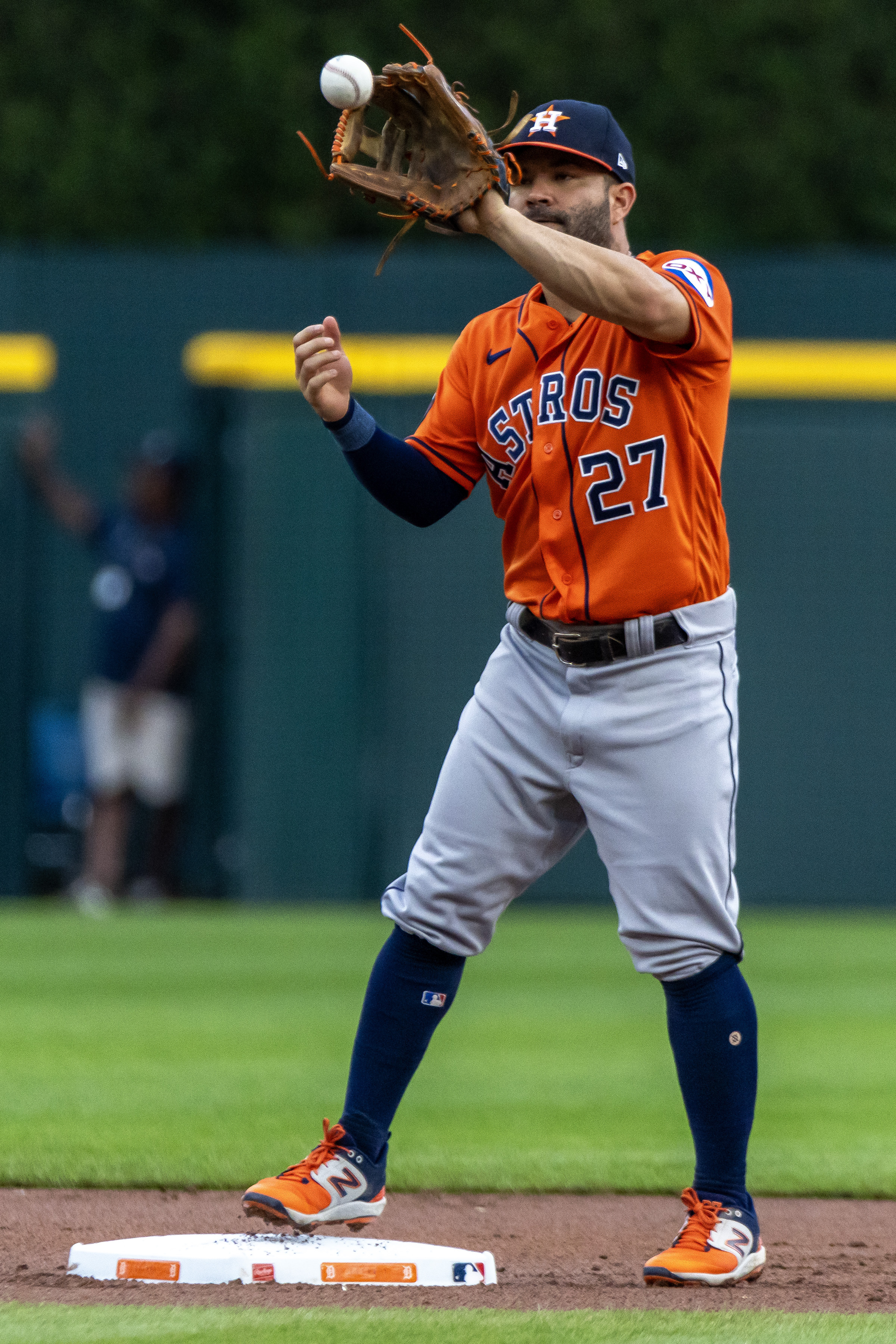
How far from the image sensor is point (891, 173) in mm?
18000

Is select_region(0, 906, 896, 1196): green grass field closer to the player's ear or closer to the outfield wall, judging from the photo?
the outfield wall

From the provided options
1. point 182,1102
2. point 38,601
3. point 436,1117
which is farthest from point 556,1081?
point 38,601

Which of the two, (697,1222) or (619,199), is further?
(619,199)

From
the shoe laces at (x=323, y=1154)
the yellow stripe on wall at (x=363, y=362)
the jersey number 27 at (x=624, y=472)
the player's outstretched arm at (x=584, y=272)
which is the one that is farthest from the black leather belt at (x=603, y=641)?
the yellow stripe on wall at (x=363, y=362)

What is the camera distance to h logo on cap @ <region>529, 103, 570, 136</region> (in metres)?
3.43

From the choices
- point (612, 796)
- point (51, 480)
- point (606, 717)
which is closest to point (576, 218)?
point (606, 717)

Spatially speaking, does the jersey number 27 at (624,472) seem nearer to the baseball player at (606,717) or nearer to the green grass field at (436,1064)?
the baseball player at (606,717)

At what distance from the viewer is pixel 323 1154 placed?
3510 mm

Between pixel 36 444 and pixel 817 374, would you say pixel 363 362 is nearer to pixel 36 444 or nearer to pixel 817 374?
pixel 36 444

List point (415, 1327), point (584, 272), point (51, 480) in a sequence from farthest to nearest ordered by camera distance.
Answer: point (51, 480) → point (584, 272) → point (415, 1327)

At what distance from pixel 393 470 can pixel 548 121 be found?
0.68 metres

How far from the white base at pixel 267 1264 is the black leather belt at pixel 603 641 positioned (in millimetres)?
993

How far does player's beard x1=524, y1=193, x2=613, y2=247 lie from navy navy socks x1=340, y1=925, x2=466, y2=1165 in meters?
1.23

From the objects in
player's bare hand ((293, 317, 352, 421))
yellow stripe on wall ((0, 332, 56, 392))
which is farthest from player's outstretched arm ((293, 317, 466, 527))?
yellow stripe on wall ((0, 332, 56, 392))
